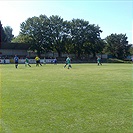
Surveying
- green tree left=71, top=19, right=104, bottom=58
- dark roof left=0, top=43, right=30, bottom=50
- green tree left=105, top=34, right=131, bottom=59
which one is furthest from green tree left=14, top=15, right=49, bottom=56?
green tree left=105, top=34, right=131, bottom=59

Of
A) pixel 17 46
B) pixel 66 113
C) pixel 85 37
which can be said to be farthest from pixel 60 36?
pixel 66 113

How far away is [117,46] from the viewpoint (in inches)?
4176

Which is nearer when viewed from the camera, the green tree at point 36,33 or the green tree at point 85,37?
the green tree at point 36,33

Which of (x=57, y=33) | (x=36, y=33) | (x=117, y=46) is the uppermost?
(x=57, y=33)

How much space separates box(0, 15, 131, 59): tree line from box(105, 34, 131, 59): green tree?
13.0 m

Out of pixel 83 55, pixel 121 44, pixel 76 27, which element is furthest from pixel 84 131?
pixel 121 44

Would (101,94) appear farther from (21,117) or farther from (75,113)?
(21,117)

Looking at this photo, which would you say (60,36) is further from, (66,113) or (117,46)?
(66,113)

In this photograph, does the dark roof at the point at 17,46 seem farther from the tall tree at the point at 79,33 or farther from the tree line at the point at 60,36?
the tall tree at the point at 79,33

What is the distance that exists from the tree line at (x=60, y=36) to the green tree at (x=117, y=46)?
42.6 feet

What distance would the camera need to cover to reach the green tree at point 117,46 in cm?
10556

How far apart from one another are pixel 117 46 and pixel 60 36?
3115cm

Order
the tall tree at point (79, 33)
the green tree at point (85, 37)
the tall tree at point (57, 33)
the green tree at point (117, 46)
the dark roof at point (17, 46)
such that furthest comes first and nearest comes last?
the green tree at point (117, 46) < the green tree at point (85, 37) < the tall tree at point (79, 33) < the dark roof at point (17, 46) < the tall tree at point (57, 33)

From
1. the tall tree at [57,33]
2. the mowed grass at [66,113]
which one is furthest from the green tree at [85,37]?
the mowed grass at [66,113]
